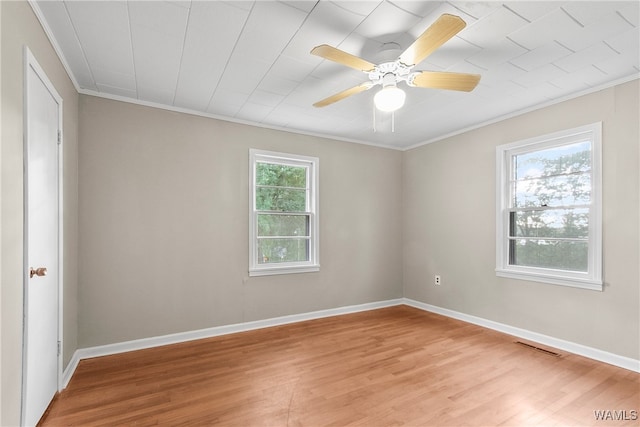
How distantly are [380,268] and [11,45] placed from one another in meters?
4.47

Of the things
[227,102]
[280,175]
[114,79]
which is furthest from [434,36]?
[280,175]

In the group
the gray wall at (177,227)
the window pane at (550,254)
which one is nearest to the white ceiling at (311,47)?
the gray wall at (177,227)

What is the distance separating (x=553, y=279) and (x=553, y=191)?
0.92m

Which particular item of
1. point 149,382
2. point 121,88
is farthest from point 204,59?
point 149,382

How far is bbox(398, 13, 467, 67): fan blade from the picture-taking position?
153 centimetres

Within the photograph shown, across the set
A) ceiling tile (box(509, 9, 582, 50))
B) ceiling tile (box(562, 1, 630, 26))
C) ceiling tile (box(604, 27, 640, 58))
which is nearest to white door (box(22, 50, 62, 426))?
ceiling tile (box(509, 9, 582, 50))

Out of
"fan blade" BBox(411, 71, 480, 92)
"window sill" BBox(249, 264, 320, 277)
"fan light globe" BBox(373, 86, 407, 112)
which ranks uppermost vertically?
"fan blade" BBox(411, 71, 480, 92)

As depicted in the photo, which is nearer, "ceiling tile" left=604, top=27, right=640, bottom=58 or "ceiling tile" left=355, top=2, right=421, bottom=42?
"ceiling tile" left=355, top=2, right=421, bottom=42

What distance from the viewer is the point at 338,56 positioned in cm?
188

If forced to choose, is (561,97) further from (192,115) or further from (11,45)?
(11,45)

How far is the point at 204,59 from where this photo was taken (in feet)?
7.95

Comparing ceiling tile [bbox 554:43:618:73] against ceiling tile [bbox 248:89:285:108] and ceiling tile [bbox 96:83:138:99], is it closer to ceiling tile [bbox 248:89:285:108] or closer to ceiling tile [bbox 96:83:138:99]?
ceiling tile [bbox 248:89:285:108]

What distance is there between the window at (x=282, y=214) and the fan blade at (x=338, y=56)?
2167mm

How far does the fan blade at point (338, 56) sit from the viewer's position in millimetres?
1779
